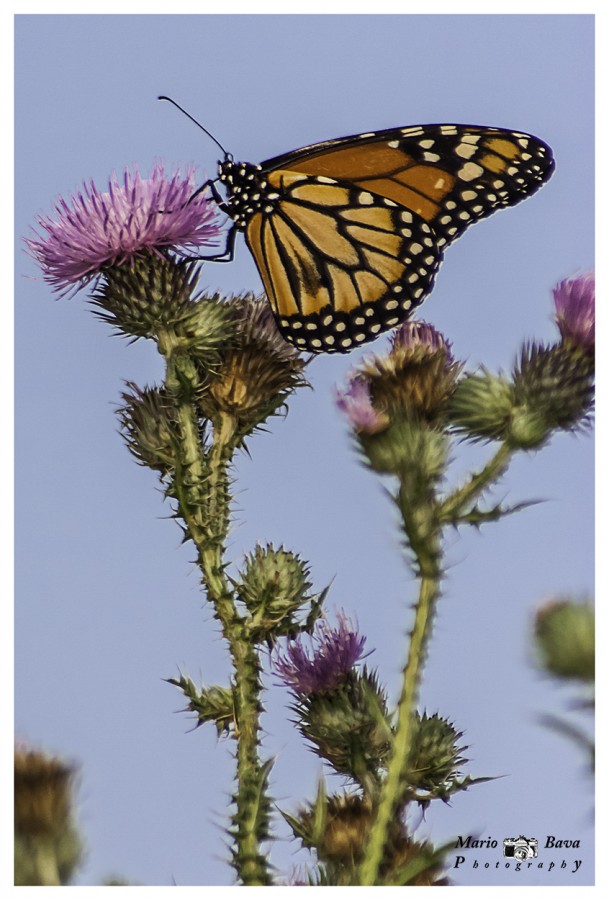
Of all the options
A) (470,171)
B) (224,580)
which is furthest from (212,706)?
(470,171)

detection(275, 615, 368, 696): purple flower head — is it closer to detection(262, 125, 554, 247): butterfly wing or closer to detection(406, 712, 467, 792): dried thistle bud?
detection(406, 712, 467, 792): dried thistle bud

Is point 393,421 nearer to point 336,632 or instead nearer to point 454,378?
point 454,378

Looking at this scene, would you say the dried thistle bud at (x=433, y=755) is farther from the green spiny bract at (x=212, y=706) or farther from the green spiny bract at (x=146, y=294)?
the green spiny bract at (x=146, y=294)

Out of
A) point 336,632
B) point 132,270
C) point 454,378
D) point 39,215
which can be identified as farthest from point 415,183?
point 336,632

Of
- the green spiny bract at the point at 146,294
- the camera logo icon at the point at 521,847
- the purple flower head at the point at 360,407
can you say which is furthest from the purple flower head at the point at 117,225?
the camera logo icon at the point at 521,847

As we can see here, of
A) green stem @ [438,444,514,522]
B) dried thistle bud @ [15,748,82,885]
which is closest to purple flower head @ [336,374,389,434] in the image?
green stem @ [438,444,514,522]
